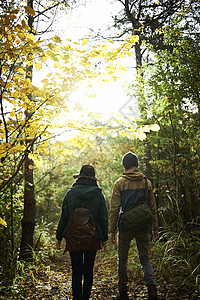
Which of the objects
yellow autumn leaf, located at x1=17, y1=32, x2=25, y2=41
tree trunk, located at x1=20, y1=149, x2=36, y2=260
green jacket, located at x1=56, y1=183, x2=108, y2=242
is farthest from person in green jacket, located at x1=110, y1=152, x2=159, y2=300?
tree trunk, located at x1=20, y1=149, x2=36, y2=260

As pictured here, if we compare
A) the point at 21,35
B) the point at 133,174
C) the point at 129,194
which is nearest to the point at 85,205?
the point at 129,194

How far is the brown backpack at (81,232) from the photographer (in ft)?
8.59

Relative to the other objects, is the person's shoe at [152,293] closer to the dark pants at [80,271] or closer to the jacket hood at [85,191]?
the dark pants at [80,271]

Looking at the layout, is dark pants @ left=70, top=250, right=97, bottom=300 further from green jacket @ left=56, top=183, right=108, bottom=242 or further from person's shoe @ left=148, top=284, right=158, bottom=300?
person's shoe @ left=148, top=284, right=158, bottom=300

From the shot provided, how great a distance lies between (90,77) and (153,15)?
233 inches

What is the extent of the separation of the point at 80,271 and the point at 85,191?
2.93 feet

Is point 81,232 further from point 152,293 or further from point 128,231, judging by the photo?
point 152,293

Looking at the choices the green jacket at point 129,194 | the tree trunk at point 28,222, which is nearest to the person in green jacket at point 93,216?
the green jacket at point 129,194

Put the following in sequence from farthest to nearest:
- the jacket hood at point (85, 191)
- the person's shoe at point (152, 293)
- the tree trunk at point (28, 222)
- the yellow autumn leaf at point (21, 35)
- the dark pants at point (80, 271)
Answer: the tree trunk at point (28, 222)
the person's shoe at point (152, 293)
the jacket hood at point (85, 191)
the dark pants at point (80, 271)
the yellow autumn leaf at point (21, 35)

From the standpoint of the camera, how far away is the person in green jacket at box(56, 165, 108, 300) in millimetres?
2641

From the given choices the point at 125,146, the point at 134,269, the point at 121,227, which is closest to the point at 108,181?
the point at 125,146

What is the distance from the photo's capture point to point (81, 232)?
2650mm

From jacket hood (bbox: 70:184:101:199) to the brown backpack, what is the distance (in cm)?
15

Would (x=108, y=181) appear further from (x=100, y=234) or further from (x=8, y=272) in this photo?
(x=100, y=234)
